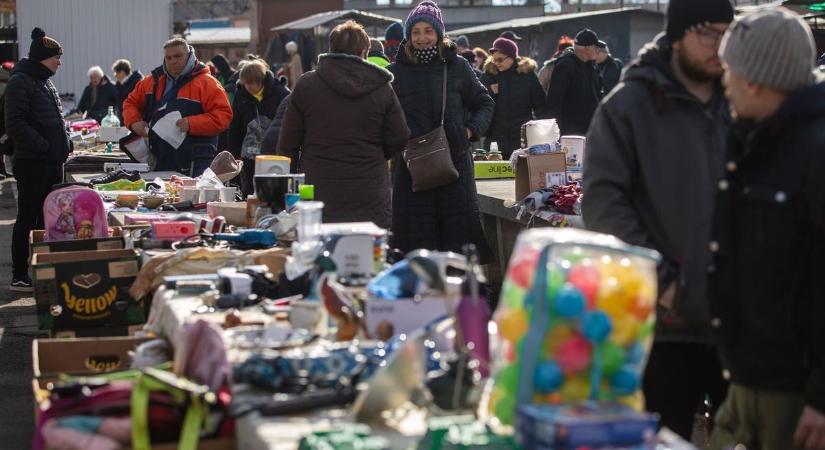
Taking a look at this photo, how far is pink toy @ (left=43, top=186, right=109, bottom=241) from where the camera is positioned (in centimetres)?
661

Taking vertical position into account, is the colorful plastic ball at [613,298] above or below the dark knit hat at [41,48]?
below

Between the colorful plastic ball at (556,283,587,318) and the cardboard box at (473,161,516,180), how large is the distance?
23.4ft

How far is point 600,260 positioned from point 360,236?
5.19 feet

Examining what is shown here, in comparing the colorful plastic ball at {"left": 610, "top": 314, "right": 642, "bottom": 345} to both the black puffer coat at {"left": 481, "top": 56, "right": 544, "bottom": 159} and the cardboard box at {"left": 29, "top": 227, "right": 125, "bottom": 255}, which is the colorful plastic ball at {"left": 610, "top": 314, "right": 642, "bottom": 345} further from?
the black puffer coat at {"left": 481, "top": 56, "right": 544, "bottom": 159}

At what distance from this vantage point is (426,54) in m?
6.97

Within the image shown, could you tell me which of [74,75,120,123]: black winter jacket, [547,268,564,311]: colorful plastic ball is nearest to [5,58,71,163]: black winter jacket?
[547,268,564,311]: colorful plastic ball

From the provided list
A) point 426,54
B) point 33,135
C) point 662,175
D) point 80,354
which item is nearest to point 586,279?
point 662,175

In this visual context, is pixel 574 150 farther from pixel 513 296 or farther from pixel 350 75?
pixel 513 296

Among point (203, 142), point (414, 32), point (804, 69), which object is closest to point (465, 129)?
point (414, 32)

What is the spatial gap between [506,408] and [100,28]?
55.0 feet

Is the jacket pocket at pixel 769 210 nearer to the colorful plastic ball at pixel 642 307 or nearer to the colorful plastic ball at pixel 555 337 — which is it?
the colorful plastic ball at pixel 642 307

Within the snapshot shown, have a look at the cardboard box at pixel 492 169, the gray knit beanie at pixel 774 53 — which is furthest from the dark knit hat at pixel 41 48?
the gray knit beanie at pixel 774 53

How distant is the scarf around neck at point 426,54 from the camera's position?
6.96 metres

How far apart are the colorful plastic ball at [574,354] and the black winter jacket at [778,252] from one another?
0.64m
